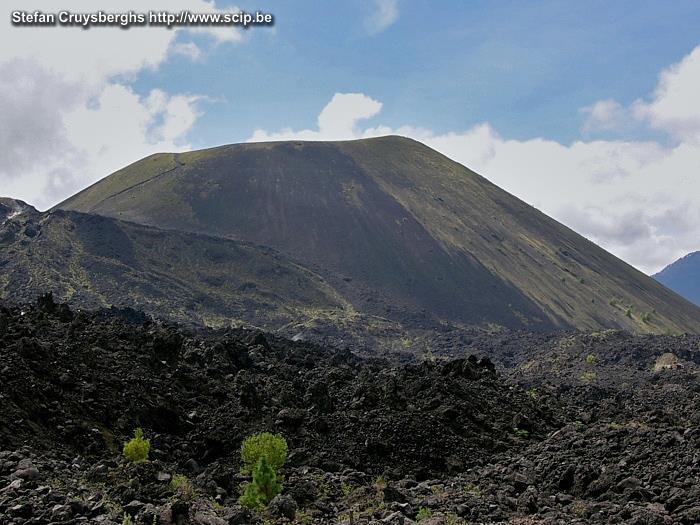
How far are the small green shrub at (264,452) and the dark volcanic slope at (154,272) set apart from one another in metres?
51.5

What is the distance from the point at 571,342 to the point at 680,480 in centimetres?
5711

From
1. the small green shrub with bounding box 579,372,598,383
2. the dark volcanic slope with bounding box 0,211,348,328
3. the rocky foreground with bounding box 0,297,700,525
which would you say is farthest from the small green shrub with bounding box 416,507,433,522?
the dark volcanic slope with bounding box 0,211,348,328

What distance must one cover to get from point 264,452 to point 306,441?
3.71 meters

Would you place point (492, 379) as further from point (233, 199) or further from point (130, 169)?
point (130, 169)

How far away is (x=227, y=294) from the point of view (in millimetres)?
86562

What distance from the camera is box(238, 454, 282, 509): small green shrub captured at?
14.9 metres

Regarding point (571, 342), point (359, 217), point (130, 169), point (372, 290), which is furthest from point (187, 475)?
point (130, 169)

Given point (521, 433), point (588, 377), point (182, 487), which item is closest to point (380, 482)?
point (182, 487)

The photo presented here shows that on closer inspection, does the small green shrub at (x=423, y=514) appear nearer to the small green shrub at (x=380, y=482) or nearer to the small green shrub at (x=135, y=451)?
the small green shrub at (x=380, y=482)

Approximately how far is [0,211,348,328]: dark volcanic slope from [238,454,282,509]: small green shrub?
5375 cm

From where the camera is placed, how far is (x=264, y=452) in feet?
56.3

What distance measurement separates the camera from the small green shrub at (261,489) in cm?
1489

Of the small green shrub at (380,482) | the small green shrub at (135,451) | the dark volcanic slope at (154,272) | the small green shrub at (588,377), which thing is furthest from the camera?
the dark volcanic slope at (154,272)

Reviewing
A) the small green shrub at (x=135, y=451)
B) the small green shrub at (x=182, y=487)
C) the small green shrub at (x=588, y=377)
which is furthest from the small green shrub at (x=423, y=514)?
the small green shrub at (x=588, y=377)
